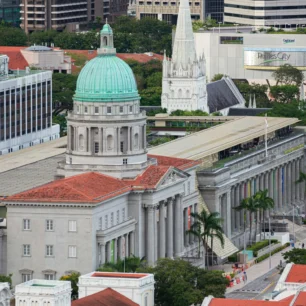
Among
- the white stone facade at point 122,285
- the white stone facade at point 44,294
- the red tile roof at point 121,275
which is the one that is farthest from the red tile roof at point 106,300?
the red tile roof at point 121,275

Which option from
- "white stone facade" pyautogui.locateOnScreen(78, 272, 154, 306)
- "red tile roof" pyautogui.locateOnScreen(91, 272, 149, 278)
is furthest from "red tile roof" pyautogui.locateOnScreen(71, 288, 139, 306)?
"red tile roof" pyautogui.locateOnScreen(91, 272, 149, 278)

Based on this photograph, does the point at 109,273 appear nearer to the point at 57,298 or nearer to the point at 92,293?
the point at 92,293

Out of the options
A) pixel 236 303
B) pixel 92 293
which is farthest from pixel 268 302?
pixel 92 293

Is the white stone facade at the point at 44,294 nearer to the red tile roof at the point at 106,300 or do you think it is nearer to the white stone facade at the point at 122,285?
the red tile roof at the point at 106,300

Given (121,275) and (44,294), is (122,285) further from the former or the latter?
(44,294)

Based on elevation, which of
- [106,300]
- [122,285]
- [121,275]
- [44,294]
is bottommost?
[106,300]

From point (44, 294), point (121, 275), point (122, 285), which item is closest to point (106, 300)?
point (122, 285)
